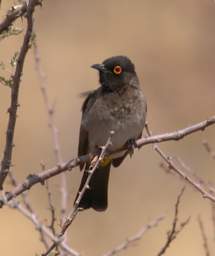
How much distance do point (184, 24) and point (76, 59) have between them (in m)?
2.34

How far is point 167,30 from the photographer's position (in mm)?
16578

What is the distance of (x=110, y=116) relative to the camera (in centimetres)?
619

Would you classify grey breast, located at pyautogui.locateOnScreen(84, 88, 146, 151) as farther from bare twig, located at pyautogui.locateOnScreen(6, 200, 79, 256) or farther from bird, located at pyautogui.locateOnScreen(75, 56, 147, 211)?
bare twig, located at pyautogui.locateOnScreen(6, 200, 79, 256)

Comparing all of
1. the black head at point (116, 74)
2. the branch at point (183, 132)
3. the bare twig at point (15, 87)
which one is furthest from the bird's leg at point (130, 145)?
the bare twig at point (15, 87)

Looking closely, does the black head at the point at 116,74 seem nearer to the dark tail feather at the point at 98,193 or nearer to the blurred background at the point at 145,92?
the dark tail feather at the point at 98,193

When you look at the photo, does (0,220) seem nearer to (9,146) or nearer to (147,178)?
(147,178)

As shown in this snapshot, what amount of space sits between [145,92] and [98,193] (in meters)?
8.63

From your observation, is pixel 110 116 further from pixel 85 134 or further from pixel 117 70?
pixel 117 70

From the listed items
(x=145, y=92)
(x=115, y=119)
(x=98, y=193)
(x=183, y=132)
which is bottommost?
(x=183, y=132)

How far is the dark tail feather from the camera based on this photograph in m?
6.41

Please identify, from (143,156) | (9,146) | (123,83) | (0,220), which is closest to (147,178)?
(143,156)

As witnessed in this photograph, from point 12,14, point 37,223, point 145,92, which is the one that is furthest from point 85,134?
point 145,92

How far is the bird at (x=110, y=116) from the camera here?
613 cm

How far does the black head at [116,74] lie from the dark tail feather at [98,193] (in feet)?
2.01
